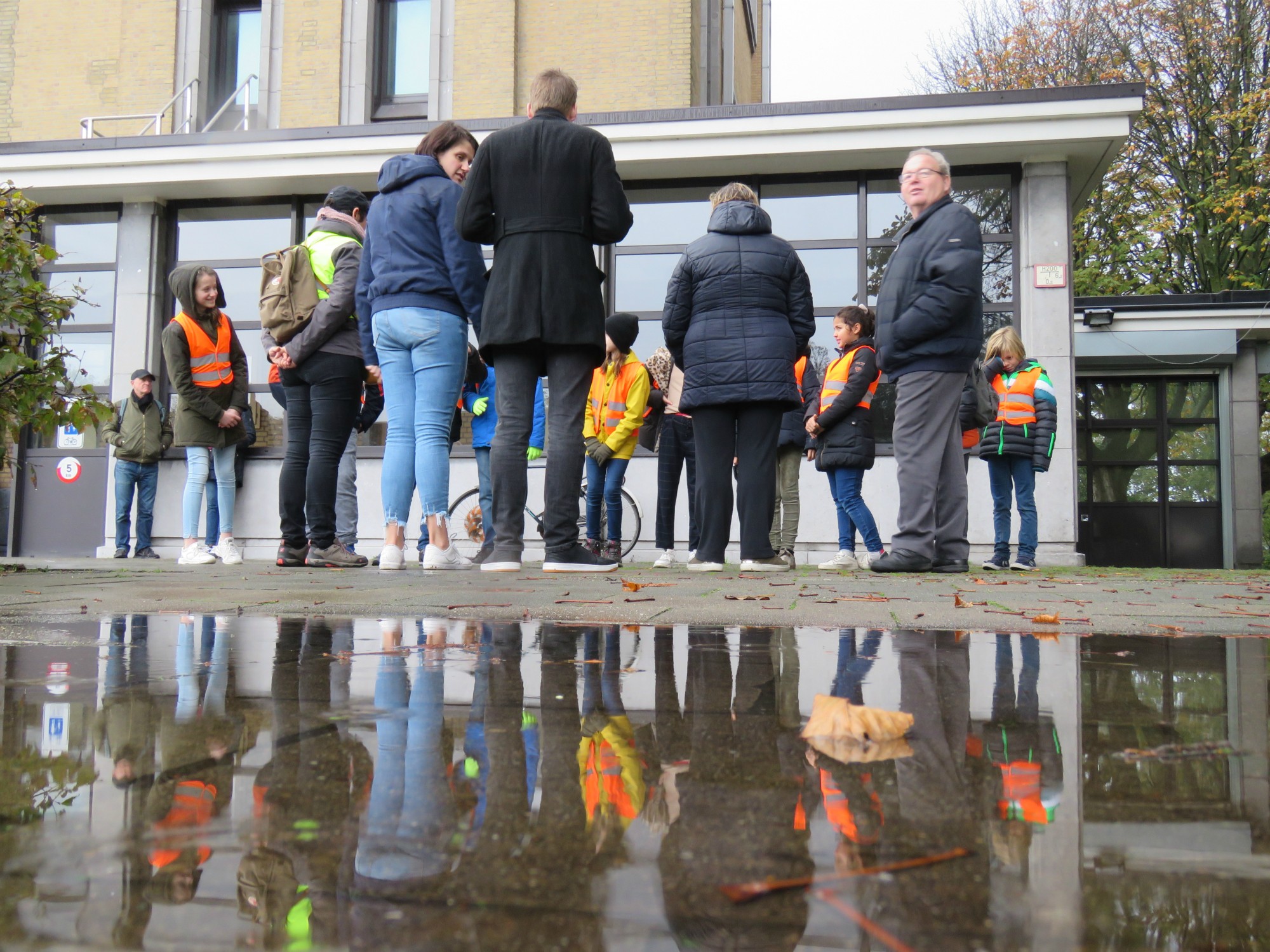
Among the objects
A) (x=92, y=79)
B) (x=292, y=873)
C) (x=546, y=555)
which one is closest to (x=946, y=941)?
(x=292, y=873)

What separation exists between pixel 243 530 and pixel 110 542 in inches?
59.3

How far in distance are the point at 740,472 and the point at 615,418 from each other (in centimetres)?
260

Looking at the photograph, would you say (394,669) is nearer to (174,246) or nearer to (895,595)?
(895,595)

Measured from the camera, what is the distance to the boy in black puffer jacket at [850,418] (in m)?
6.83

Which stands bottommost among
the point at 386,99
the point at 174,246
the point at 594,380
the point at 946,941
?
the point at 946,941

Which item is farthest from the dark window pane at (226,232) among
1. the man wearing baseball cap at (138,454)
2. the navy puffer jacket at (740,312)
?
the navy puffer jacket at (740,312)

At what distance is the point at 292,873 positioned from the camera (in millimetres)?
721

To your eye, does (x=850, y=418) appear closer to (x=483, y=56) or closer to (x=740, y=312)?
(x=740, y=312)

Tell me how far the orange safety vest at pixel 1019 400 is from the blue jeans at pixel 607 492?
2728 mm

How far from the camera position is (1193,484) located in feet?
48.5

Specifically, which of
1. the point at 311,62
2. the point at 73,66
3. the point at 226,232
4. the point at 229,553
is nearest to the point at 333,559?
the point at 229,553

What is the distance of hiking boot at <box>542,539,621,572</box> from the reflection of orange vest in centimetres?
356

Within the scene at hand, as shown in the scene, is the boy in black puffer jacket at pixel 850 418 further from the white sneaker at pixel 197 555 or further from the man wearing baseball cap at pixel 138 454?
the man wearing baseball cap at pixel 138 454

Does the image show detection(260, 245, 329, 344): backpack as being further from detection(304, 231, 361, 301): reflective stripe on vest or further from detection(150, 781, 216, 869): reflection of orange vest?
detection(150, 781, 216, 869): reflection of orange vest
